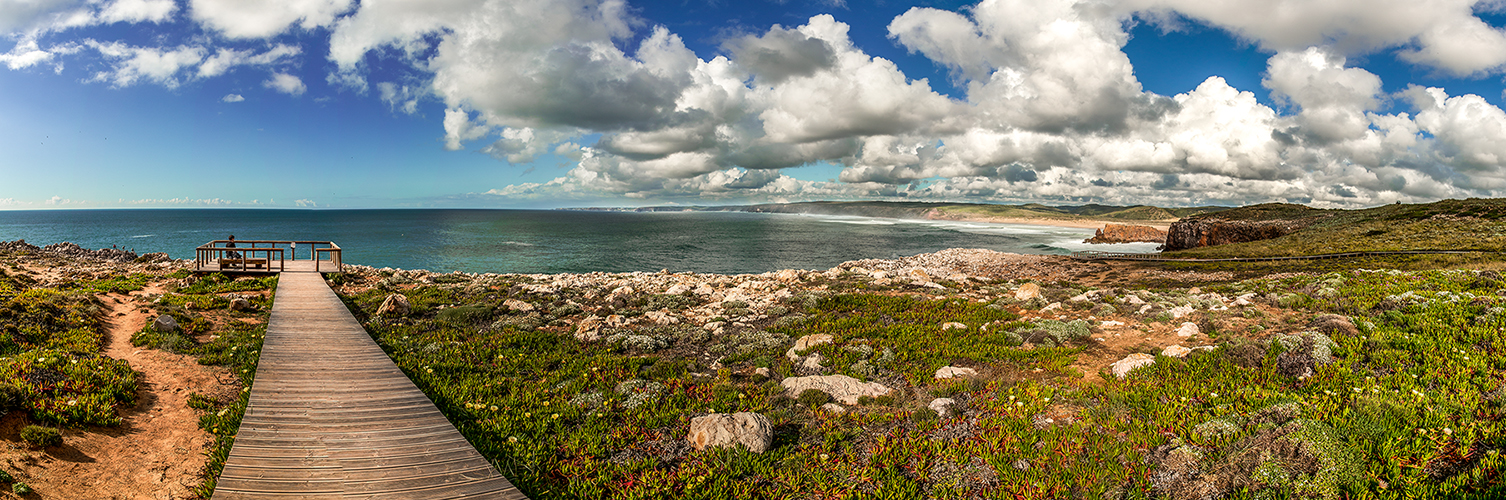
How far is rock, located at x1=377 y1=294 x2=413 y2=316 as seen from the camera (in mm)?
16047

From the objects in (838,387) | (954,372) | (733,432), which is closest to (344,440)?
(733,432)

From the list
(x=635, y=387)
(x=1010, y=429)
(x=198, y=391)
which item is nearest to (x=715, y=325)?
(x=635, y=387)

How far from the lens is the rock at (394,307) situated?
1605cm

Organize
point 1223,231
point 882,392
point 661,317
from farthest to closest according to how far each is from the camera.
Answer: point 1223,231 < point 661,317 < point 882,392

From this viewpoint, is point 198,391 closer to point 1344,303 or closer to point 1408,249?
point 1344,303

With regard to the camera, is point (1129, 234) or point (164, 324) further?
point (1129, 234)

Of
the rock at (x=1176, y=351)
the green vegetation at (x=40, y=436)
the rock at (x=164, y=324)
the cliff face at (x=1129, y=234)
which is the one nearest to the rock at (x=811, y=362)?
the rock at (x=1176, y=351)

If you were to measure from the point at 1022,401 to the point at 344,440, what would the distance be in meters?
9.71

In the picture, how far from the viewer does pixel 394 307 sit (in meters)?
16.3

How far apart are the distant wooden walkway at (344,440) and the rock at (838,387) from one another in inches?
199

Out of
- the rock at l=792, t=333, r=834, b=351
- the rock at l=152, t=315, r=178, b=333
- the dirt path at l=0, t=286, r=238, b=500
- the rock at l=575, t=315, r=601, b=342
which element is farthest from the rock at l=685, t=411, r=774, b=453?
the rock at l=152, t=315, r=178, b=333

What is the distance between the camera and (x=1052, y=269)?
40.6 m

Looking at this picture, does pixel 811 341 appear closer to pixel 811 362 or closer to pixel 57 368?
pixel 811 362

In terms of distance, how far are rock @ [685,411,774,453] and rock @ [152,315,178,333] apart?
13724mm
